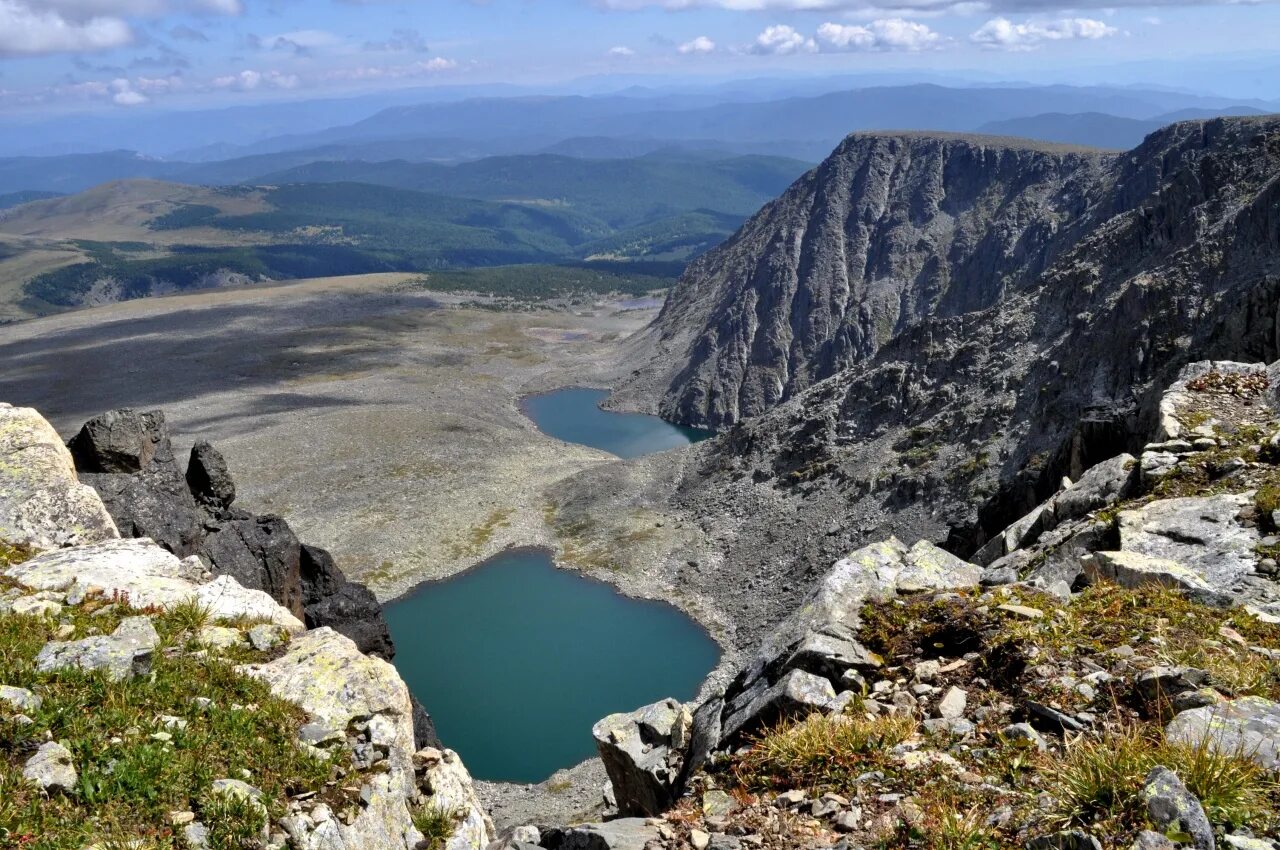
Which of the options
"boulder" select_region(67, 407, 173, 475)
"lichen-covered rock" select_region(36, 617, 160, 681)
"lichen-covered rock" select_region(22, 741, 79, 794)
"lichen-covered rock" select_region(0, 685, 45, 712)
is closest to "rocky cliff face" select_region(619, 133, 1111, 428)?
"boulder" select_region(67, 407, 173, 475)

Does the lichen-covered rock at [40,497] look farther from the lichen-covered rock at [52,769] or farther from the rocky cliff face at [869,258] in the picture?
the rocky cliff face at [869,258]

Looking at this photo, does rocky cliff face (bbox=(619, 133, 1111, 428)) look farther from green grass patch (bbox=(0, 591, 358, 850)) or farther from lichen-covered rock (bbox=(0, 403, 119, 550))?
green grass patch (bbox=(0, 591, 358, 850))

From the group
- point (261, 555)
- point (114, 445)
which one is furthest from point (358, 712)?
point (261, 555)

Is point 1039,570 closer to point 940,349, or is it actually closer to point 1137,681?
point 1137,681

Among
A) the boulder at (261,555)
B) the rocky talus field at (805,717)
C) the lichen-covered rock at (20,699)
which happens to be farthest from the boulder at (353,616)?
the lichen-covered rock at (20,699)

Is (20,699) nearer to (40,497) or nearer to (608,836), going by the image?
(608,836)
